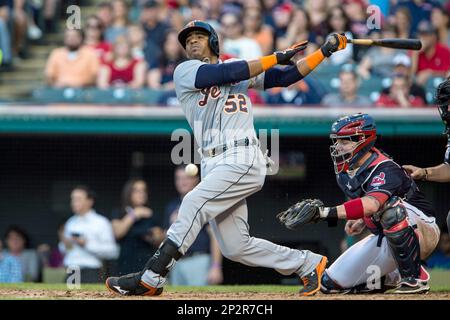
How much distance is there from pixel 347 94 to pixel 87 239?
3041 millimetres

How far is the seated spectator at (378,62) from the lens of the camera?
1049 centimetres

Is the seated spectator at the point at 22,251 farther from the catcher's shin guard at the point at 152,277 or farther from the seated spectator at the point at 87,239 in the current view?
the catcher's shin guard at the point at 152,277

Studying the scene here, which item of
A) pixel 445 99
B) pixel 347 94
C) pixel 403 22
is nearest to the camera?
pixel 445 99

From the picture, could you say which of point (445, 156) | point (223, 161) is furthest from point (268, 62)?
point (445, 156)

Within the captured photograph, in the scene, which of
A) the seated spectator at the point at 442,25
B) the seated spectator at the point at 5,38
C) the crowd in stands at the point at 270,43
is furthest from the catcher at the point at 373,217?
the seated spectator at the point at 5,38

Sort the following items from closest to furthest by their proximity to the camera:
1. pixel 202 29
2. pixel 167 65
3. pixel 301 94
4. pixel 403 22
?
pixel 202 29
pixel 301 94
pixel 403 22
pixel 167 65

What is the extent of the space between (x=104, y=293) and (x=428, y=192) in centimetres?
496

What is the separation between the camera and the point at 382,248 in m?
6.22

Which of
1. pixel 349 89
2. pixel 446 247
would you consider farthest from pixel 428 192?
pixel 349 89

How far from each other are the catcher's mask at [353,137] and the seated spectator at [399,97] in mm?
3858

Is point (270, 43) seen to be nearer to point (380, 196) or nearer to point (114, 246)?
point (114, 246)

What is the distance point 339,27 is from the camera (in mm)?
10742

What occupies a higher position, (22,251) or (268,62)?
(268,62)

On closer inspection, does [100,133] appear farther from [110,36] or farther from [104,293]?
[104,293]
